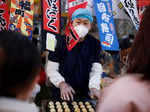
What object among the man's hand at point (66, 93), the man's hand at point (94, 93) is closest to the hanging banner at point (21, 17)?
the man's hand at point (66, 93)

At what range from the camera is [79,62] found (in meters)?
2.46

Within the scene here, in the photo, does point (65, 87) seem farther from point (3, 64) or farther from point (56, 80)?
point (3, 64)

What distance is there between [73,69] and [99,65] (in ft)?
1.15

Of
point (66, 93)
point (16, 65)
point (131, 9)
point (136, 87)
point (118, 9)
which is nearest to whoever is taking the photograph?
point (16, 65)

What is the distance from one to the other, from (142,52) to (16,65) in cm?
66

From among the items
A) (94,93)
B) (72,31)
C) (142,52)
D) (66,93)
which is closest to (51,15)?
(72,31)

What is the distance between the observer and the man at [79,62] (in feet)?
7.93

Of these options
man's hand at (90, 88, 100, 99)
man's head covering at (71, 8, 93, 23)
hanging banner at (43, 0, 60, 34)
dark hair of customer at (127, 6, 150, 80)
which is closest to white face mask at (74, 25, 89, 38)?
man's head covering at (71, 8, 93, 23)

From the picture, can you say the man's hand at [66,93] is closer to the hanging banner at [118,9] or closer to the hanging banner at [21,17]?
the hanging banner at [21,17]

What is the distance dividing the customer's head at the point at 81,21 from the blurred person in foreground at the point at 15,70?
1541 mm

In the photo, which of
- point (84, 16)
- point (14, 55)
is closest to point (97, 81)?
point (84, 16)

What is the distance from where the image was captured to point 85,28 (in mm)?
2469

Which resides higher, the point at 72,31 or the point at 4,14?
the point at 4,14

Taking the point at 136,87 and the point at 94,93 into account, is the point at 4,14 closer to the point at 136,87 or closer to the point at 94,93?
the point at 94,93
